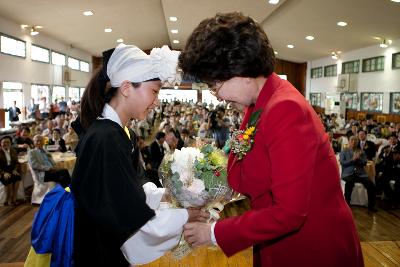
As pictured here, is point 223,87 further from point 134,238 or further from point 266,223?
point 134,238

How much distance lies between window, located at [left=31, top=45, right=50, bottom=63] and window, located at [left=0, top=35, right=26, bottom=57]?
3.14 feet

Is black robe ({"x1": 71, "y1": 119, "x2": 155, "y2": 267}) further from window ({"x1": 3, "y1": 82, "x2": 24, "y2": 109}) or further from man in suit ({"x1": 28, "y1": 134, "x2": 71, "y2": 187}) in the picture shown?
window ({"x1": 3, "y1": 82, "x2": 24, "y2": 109})

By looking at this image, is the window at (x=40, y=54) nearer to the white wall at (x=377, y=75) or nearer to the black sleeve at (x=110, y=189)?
the white wall at (x=377, y=75)

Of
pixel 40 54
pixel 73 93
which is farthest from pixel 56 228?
pixel 73 93

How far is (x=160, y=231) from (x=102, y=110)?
0.51m

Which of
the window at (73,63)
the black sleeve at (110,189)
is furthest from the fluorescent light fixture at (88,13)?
the black sleeve at (110,189)

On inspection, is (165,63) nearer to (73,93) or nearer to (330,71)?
(73,93)

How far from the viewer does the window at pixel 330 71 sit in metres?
19.6

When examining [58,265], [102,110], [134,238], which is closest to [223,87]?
[102,110]

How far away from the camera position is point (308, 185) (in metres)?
1.02

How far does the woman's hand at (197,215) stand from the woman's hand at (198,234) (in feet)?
0.39

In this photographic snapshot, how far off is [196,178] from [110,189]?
385 millimetres

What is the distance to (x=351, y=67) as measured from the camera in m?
17.4

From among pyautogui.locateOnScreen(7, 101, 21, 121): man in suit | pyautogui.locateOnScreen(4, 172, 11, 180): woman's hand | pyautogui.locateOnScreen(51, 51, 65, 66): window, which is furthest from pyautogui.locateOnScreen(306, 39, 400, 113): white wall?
pyautogui.locateOnScreen(51, 51, 65, 66): window
